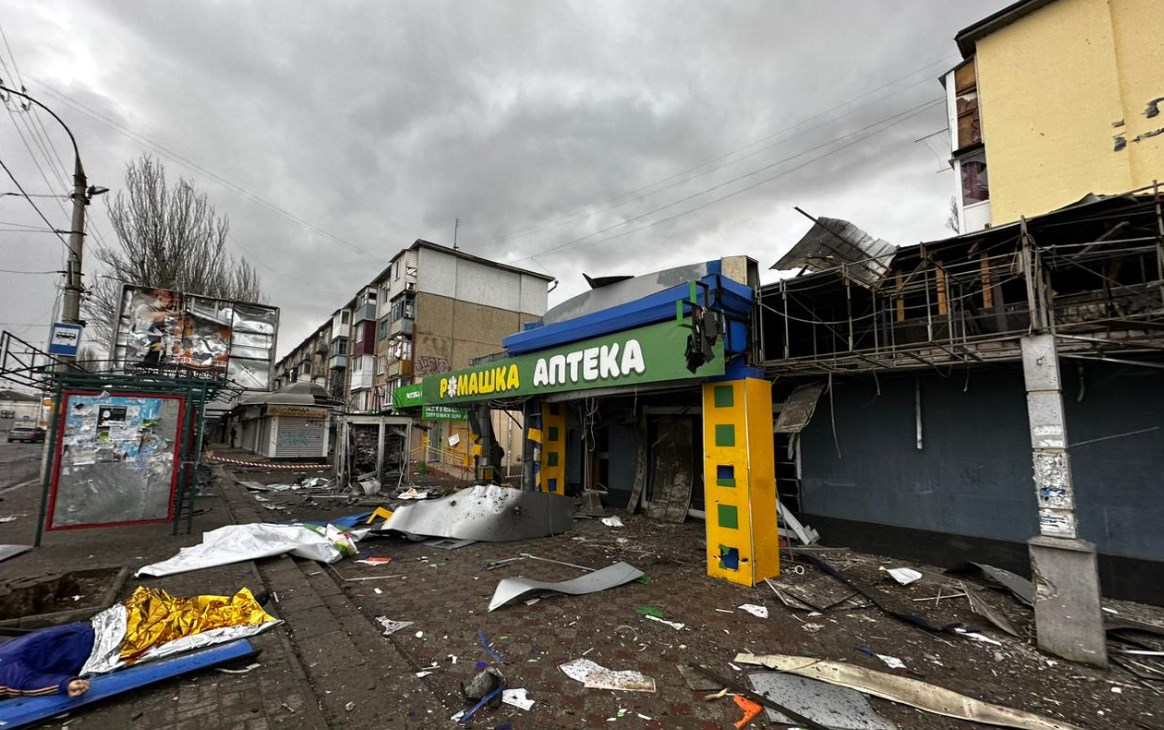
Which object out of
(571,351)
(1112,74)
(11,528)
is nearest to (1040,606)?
(571,351)

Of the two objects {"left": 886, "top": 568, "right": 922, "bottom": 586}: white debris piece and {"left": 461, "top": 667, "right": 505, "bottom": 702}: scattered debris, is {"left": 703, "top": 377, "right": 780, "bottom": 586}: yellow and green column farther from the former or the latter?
{"left": 461, "top": 667, "right": 505, "bottom": 702}: scattered debris

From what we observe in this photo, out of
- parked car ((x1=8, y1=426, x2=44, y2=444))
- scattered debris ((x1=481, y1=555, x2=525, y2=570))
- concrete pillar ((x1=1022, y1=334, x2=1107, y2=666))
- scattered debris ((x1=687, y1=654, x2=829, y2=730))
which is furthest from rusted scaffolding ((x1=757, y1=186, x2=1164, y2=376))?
parked car ((x1=8, y1=426, x2=44, y2=444))

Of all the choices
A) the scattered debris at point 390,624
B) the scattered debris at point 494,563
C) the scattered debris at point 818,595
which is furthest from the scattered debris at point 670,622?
the scattered debris at point 494,563

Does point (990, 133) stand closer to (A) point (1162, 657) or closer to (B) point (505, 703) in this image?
(A) point (1162, 657)

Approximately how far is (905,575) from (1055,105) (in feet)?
40.6

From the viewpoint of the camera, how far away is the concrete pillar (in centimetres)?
428

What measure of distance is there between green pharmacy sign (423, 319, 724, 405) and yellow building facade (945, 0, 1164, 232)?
1094cm

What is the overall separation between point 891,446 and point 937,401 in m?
1.00

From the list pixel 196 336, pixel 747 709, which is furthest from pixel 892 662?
pixel 196 336

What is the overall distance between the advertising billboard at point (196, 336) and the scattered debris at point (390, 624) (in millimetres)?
11644

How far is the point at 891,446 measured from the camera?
7.66 m

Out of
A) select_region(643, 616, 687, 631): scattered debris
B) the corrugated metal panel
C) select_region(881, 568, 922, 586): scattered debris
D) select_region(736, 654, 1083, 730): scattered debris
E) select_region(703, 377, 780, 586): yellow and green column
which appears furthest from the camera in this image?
the corrugated metal panel

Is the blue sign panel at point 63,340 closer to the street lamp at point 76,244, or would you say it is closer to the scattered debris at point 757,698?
the street lamp at point 76,244

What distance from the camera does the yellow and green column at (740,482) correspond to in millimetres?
6414
